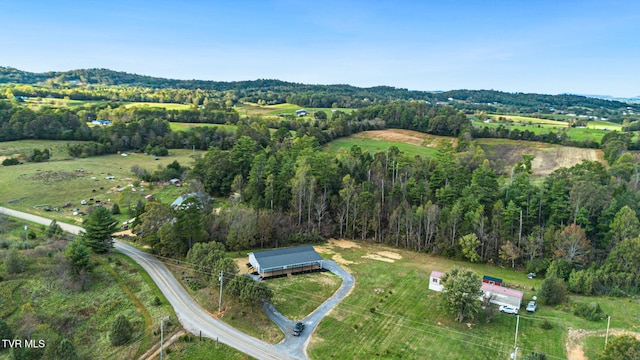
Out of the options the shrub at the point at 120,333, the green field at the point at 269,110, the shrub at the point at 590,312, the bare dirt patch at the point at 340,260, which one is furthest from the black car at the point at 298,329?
the green field at the point at 269,110

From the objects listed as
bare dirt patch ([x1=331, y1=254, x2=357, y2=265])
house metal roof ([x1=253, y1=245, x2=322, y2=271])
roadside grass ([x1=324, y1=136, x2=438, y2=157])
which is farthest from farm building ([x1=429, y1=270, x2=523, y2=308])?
roadside grass ([x1=324, y1=136, x2=438, y2=157])

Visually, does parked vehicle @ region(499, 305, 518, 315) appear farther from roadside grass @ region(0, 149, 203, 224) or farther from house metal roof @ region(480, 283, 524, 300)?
roadside grass @ region(0, 149, 203, 224)

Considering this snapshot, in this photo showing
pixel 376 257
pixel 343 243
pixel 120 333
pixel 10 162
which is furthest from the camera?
pixel 10 162

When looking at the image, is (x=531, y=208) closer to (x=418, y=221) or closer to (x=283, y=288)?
(x=418, y=221)

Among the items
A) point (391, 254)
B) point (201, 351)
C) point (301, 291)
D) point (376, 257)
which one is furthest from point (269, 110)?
point (201, 351)

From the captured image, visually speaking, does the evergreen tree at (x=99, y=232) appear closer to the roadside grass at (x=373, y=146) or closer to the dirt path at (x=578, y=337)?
the dirt path at (x=578, y=337)

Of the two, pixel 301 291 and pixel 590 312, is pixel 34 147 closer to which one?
pixel 301 291

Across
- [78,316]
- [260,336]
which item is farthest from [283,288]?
[78,316]
